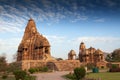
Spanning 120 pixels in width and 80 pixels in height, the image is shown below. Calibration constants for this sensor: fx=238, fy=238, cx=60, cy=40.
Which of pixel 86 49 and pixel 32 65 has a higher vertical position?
pixel 86 49

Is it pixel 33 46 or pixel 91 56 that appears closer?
pixel 33 46

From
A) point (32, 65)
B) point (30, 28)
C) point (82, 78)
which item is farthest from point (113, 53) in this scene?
point (82, 78)

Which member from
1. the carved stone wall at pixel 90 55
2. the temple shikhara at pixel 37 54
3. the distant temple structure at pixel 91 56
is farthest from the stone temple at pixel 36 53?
the carved stone wall at pixel 90 55

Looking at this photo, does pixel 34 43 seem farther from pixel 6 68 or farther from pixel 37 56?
pixel 6 68

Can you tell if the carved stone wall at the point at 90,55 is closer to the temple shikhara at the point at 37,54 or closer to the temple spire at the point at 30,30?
the temple shikhara at the point at 37,54

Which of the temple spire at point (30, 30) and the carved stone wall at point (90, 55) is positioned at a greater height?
the temple spire at point (30, 30)

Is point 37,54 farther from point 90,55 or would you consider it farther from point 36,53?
point 90,55

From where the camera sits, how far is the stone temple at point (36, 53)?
59.2 meters

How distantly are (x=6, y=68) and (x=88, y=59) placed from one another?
3714 centimetres

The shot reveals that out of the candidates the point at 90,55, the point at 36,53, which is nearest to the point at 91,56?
the point at 90,55

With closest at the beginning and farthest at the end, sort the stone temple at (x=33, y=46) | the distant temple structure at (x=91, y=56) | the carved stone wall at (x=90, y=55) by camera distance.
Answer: the stone temple at (x=33, y=46)
the distant temple structure at (x=91, y=56)
the carved stone wall at (x=90, y=55)

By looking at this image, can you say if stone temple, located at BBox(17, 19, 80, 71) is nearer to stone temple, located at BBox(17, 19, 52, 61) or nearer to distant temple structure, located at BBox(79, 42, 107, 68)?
stone temple, located at BBox(17, 19, 52, 61)

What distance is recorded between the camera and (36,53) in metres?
68.0

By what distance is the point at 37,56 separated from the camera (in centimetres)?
6750
